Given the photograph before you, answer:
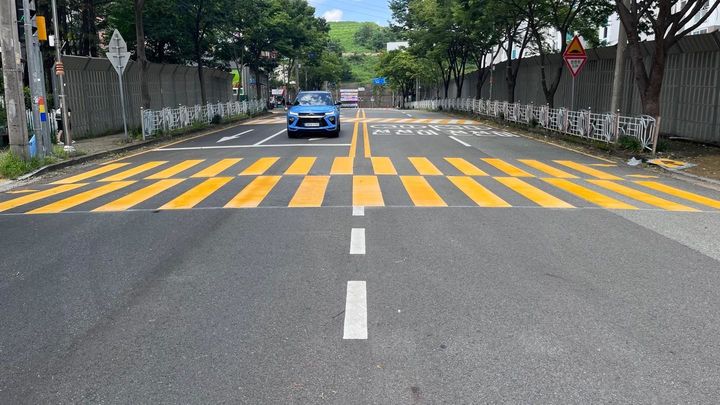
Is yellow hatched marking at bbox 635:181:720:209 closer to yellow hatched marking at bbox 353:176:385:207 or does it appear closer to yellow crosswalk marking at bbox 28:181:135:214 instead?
yellow hatched marking at bbox 353:176:385:207

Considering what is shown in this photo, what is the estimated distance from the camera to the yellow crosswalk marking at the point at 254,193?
380 inches

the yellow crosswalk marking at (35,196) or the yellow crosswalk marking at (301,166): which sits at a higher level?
the yellow crosswalk marking at (301,166)

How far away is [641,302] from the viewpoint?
520 centimetres

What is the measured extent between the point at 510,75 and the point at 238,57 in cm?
2263

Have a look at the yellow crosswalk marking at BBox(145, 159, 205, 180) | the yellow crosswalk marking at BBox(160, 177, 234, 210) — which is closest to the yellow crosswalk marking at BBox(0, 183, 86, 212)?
the yellow crosswalk marking at BBox(145, 159, 205, 180)

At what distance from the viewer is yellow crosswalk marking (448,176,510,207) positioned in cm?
973

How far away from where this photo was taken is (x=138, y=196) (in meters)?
10.7

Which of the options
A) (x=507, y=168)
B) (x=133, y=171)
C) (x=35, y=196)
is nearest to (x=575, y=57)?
(x=507, y=168)

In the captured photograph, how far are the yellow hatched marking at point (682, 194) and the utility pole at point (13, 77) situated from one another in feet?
45.9

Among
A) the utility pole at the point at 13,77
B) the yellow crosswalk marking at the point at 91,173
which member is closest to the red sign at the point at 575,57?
the yellow crosswalk marking at the point at 91,173

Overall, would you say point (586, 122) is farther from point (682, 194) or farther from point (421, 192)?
point (421, 192)

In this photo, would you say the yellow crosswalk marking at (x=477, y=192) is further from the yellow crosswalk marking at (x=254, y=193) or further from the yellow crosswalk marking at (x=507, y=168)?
the yellow crosswalk marking at (x=254, y=193)

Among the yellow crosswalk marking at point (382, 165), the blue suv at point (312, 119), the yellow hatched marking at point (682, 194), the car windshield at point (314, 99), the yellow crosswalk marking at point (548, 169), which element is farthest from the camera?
the car windshield at point (314, 99)

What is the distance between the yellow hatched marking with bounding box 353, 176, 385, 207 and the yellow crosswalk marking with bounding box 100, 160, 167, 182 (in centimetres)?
528
